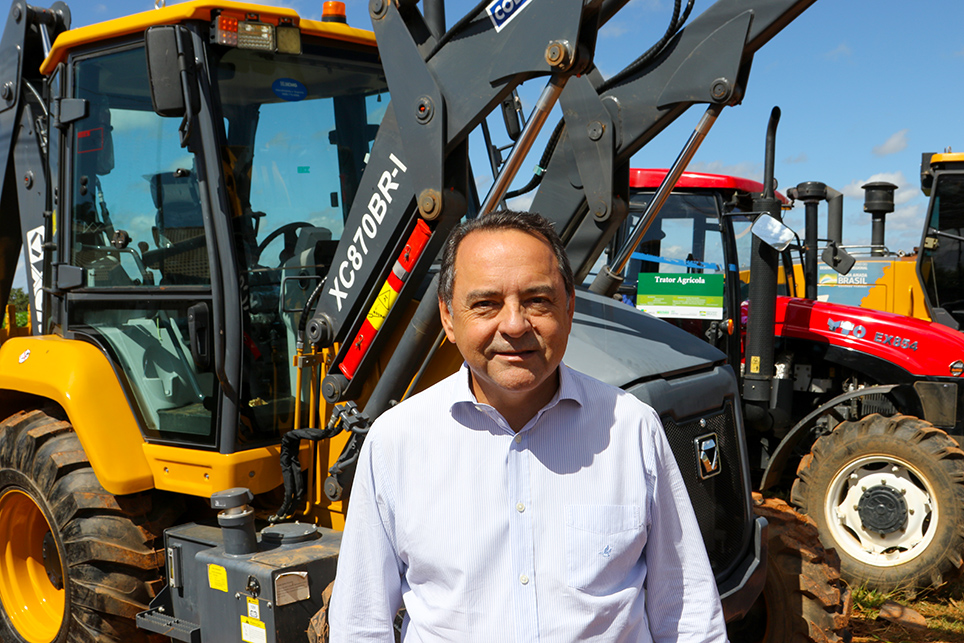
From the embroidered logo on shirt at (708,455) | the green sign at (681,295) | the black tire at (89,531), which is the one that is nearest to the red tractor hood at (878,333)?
the green sign at (681,295)

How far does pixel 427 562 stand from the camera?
1730 mm

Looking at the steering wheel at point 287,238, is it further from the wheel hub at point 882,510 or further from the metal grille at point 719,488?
the wheel hub at point 882,510

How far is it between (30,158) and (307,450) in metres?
2.22

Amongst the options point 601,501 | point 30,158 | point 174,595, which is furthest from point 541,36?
point 30,158

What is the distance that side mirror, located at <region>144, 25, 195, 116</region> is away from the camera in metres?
3.01

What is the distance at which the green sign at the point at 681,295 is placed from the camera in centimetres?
613

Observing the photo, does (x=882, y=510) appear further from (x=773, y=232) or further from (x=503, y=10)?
(x=503, y=10)

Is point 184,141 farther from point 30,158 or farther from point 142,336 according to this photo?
point 30,158

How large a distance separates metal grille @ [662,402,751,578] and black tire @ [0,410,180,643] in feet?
6.98

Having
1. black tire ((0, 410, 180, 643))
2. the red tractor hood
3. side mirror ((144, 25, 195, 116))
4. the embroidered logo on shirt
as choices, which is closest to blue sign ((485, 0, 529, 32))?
side mirror ((144, 25, 195, 116))

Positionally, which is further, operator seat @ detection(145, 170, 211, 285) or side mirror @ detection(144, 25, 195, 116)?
operator seat @ detection(145, 170, 211, 285)

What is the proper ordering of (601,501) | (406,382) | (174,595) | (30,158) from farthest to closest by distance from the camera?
Answer: 1. (30,158)
2. (174,595)
3. (406,382)
4. (601,501)

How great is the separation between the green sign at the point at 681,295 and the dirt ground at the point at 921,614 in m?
2.05

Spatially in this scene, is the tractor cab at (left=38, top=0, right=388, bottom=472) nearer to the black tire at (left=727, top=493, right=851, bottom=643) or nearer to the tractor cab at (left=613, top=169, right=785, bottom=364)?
the black tire at (left=727, top=493, right=851, bottom=643)
